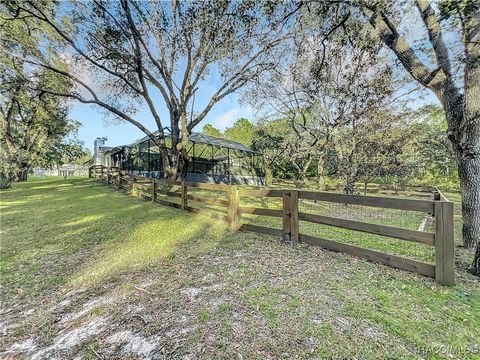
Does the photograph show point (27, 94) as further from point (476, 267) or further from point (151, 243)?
point (476, 267)

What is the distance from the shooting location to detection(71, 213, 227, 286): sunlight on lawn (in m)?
3.30

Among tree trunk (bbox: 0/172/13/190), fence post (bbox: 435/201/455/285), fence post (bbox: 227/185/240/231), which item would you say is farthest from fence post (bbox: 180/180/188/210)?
tree trunk (bbox: 0/172/13/190)

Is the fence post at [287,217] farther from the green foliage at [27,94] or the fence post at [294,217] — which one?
the green foliage at [27,94]

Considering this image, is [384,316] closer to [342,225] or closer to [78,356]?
[342,225]

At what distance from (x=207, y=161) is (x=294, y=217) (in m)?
13.4

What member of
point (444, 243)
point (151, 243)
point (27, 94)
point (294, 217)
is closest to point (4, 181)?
point (27, 94)

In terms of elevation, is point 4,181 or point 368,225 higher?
point 4,181

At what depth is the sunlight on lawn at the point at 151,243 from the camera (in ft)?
10.8

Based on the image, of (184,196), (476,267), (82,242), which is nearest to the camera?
(476,267)

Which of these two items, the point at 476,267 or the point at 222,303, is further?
the point at 476,267

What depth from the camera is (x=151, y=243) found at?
4.30 metres

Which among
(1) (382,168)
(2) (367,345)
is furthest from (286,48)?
(2) (367,345)

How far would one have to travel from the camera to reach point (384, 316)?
213 cm

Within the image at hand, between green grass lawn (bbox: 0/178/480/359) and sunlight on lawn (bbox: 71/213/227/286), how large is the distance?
0.03 meters
